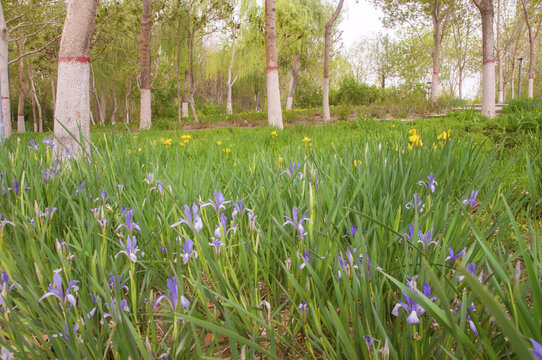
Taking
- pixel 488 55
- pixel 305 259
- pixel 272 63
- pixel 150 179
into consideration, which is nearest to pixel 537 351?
pixel 305 259

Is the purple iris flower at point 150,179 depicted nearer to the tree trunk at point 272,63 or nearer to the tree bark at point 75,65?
the tree bark at point 75,65

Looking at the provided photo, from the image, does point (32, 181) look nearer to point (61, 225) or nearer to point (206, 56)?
point (61, 225)

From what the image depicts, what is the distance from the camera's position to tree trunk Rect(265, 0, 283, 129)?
8.80 meters

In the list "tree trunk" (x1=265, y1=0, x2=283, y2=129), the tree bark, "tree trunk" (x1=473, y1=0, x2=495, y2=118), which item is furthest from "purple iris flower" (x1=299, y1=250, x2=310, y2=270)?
"tree trunk" (x1=473, y1=0, x2=495, y2=118)

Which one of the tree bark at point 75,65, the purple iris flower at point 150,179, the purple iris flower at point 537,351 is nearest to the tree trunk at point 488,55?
the tree bark at point 75,65

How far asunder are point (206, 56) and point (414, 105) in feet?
79.8

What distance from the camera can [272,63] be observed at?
353 inches

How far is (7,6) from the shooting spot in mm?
15711

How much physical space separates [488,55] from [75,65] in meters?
9.29

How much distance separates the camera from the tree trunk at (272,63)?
8797 millimetres

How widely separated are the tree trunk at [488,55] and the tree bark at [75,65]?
8.75 metres

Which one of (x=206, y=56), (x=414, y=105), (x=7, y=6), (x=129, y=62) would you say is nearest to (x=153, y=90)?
(x=129, y=62)

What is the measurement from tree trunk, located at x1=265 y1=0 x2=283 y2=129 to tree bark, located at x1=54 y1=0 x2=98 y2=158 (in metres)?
5.06

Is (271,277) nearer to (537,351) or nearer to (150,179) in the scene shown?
(150,179)
